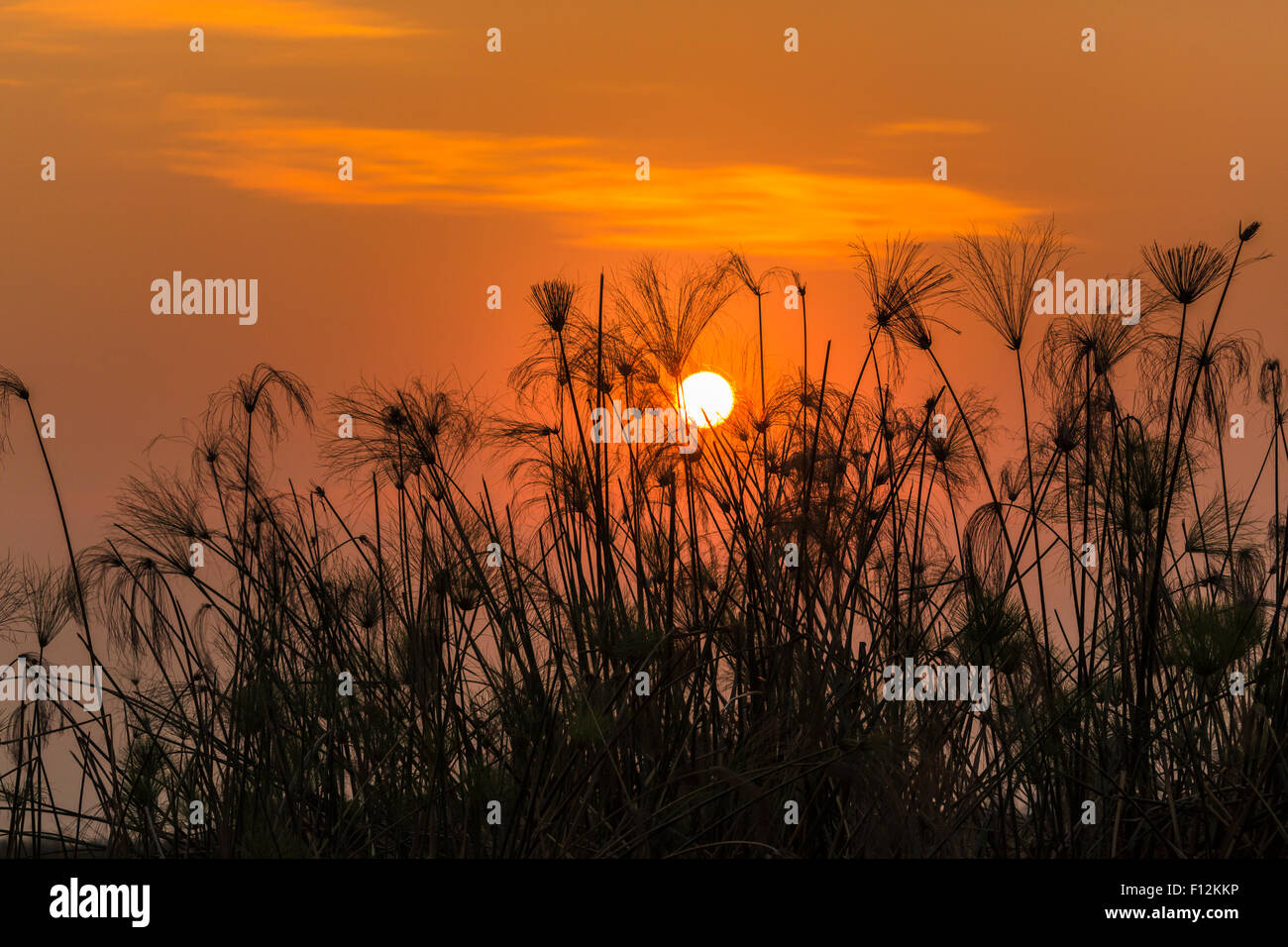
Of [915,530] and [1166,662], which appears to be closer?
[1166,662]

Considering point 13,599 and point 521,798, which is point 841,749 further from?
point 13,599

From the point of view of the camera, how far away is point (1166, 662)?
3949 millimetres

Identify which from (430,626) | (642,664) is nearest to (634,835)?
(642,664)
